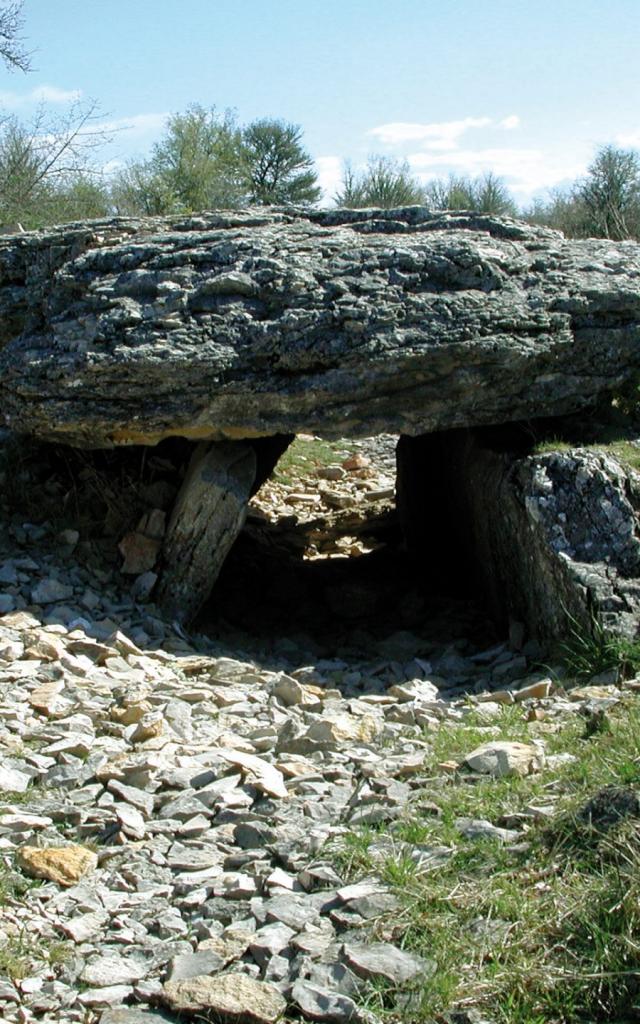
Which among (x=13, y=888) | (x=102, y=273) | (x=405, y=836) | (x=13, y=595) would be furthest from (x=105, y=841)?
A: (x=102, y=273)

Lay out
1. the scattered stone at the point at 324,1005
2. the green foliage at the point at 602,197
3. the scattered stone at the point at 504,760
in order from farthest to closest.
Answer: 1. the green foliage at the point at 602,197
2. the scattered stone at the point at 504,760
3. the scattered stone at the point at 324,1005

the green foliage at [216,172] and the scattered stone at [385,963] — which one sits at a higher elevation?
the green foliage at [216,172]

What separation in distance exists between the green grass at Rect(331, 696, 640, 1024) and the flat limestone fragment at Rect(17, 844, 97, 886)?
832mm

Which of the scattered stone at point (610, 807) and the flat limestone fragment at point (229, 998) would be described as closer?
the flat limestone fragment at point (229, 998)

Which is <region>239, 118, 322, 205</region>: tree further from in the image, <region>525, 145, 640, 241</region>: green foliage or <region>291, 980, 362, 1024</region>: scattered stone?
<region>291, 980, 362, 1024</region>: scattered stone

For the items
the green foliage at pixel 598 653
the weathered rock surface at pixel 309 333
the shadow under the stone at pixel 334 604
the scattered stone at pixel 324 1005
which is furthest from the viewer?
the shadow under the stone at pixel 334 604

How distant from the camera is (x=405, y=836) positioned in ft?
12.9

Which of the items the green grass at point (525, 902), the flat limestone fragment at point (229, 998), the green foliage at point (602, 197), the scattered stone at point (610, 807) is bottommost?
the flat limestone fragment at point (229, 998)

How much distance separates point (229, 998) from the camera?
124 inches

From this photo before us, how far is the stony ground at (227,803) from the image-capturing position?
327 cm

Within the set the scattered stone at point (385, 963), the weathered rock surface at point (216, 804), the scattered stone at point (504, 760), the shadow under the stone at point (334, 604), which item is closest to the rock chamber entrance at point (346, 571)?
the shadow under the stone at point (334, 604)

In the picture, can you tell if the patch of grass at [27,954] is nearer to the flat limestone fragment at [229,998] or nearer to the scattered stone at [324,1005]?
the flat limestone fragment at [229,998]

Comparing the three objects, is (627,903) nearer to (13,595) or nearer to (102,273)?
(13,595)

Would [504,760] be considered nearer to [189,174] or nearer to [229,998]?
[229,998]
